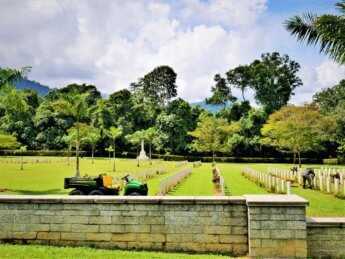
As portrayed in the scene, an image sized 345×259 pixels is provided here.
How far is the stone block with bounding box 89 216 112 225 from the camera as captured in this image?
843 centimetres

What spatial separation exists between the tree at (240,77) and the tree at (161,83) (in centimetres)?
1237

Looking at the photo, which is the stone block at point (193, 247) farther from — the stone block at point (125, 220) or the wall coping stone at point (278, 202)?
the wall coping stone at point (278, 202)

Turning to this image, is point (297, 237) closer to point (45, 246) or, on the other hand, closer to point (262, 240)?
point (262, 240)

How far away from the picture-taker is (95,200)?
27.6 ft

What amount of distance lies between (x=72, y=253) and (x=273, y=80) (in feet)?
238

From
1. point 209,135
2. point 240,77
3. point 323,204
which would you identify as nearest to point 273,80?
point 240,77

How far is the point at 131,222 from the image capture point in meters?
8.38

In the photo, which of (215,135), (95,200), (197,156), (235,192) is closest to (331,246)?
(95,200)

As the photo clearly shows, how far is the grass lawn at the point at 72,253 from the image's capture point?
7684 mm

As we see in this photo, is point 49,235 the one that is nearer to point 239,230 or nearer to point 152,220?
point 152,220

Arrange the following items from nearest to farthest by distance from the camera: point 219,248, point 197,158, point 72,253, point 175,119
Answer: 1. point 72,253
2. point 219,248
3. point 197,158
4. point 175,119

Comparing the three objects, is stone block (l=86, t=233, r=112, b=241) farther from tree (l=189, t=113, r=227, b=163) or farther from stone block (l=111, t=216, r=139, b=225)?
tree (l=189, t=113, r=227, b=163)

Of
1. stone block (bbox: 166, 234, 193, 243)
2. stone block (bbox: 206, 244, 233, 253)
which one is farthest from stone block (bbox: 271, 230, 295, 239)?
stone block (bbox: 166, 234, 193, 243)

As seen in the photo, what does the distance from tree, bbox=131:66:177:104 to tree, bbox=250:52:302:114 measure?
1763 cm
